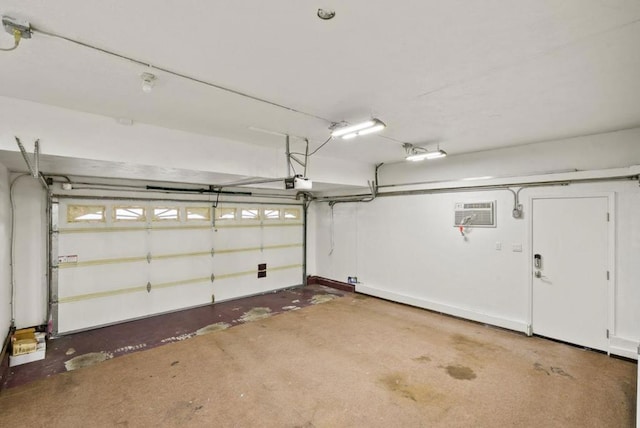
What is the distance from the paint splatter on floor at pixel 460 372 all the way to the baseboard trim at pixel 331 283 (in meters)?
3.42

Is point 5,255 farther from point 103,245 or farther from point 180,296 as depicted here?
point 180,296

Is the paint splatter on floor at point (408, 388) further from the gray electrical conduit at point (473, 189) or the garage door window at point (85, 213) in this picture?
the garage door window at point (85, 213)

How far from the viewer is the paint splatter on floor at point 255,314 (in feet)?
16.4

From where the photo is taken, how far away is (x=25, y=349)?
3498 millimetres

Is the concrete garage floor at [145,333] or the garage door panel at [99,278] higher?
the garage door panel at [99,278]

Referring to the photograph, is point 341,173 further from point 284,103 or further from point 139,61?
point 139,61

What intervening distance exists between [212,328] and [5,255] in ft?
9.20

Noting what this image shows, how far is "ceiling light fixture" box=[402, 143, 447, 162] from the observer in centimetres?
426

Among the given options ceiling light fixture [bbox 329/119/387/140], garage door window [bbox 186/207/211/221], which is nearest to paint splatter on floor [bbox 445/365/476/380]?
ceiling light fixture [bbox 329/119/387/140]

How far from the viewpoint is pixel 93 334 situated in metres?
4.38

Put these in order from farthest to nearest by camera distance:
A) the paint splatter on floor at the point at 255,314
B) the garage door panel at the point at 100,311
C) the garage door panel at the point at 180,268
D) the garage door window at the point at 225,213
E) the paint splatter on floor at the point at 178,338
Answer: the garage door window at the point at 225,213 < the garage door panel at the point at 180,268 < the paint splatter on floor at the point at 255,314 < the garage door panel at the point at 100,311 < the paint splatter on floor at the point at 178,338

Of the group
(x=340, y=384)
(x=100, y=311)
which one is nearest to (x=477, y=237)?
(x=340, y=384)

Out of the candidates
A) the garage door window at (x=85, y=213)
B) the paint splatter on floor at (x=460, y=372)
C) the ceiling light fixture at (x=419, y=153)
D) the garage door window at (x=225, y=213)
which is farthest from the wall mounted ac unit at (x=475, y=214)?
the garage door window at (x=85, y=213)

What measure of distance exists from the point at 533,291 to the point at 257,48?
4.80m
